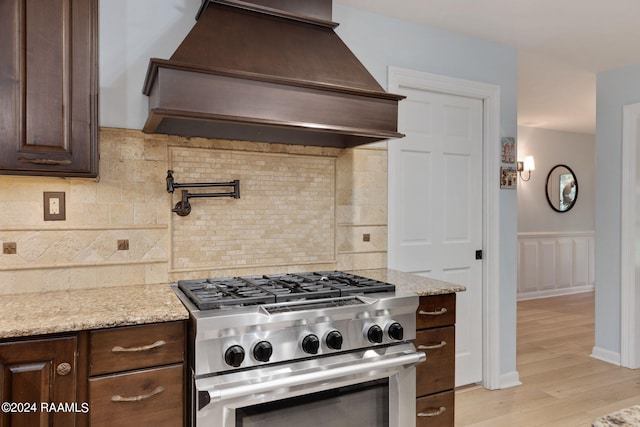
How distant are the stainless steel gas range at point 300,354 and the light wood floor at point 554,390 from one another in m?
1.19

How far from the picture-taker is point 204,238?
7.50 ft

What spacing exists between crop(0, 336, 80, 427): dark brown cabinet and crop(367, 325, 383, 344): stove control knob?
110 centimetres

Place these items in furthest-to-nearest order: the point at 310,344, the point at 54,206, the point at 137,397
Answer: the point at 54,206 < the point at 310,344 < the point at 137,397

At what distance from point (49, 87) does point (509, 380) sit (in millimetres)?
3422

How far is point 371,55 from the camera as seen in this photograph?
275 centimetres

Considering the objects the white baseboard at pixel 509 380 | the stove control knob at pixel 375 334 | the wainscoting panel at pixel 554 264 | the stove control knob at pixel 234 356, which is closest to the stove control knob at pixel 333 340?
the stove control knob at pixel 375 334

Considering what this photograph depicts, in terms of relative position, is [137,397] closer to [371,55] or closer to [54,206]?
[54,206]

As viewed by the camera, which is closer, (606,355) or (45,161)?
(45,161)

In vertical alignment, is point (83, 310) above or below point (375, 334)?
above

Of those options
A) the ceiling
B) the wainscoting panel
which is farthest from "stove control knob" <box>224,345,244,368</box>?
the wainscoting panel

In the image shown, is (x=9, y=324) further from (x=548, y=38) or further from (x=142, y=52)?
(x=548, y=38)

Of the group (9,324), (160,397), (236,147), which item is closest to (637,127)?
(236,147)

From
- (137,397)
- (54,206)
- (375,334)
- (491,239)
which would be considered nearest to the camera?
(137,397)

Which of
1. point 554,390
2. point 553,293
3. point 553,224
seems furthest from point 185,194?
point 553,293
